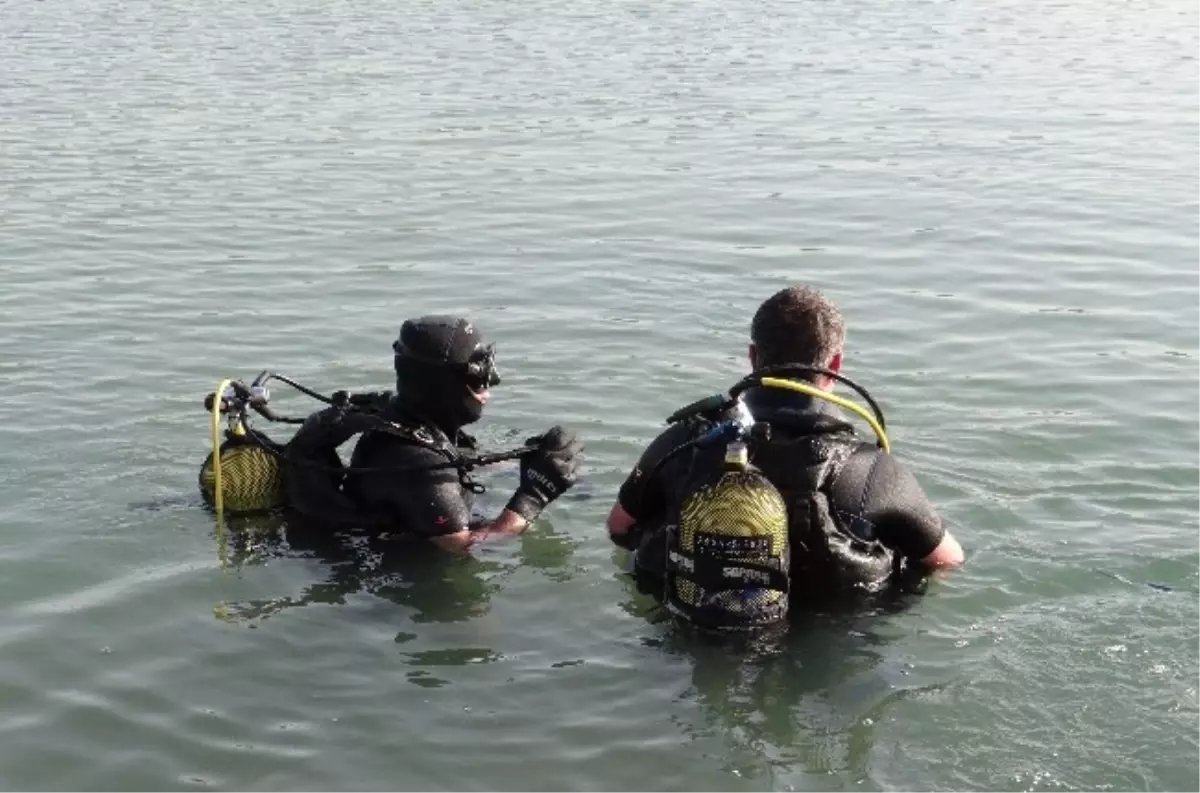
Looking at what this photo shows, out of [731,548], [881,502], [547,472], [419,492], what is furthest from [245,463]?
[881,502]

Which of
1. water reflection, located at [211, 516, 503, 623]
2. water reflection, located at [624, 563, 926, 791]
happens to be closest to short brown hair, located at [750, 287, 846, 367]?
water reflection, located at [624, 563, 926, 791]

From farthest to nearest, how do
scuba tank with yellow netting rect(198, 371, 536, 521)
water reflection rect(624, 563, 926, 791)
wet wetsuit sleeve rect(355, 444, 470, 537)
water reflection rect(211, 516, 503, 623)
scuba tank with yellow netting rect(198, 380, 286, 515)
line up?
scuba tank with yellow netting rect(198, 380, 286, 515)
scuba tank with yellow netting rect(198, 371, 536, 521)
wet wetsuit sleeve rect(355, 444, 470, 537)
water reflection rect(211, 516, 503, 623)
water reflection rect(624, 563, 926, 791)

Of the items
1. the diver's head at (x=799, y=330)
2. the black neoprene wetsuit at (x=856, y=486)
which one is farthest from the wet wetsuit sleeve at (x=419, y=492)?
the diver's head at (x=799, y=330)

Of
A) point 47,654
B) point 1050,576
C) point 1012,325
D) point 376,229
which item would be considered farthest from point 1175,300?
point 47,654

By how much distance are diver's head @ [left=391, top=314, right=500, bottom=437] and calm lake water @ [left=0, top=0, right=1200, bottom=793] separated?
666 millimetres

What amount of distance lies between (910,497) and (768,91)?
14400 mm

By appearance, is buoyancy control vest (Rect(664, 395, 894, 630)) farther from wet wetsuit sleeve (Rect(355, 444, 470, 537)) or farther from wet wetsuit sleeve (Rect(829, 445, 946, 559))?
wet wetsuit sleeve (Rect(355, 444, 470, 537))

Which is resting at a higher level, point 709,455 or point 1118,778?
point 709,455

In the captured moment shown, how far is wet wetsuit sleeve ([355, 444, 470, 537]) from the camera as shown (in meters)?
6.84

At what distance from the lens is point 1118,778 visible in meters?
5.23

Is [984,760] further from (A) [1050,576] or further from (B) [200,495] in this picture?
(B) [200,495]

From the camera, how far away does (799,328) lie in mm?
5828

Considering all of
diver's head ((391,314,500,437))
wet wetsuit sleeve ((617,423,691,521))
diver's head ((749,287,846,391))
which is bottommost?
wet wetsuit sleeve ((617,423,691,521))

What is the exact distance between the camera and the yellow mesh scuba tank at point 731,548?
546 centimetres
